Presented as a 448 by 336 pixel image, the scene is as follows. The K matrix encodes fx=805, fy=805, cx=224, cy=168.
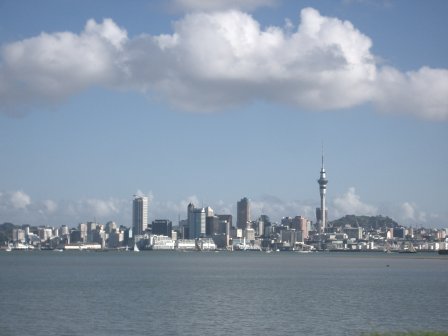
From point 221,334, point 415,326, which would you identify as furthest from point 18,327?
point 415,326

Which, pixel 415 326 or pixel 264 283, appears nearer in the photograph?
pixel 415 326

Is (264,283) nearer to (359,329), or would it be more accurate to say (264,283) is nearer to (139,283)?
(139,283)

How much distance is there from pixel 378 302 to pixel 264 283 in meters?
33.8

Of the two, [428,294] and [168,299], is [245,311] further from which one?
[428,294]

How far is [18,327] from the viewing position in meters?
60.8

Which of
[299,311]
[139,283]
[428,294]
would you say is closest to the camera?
[299,311]

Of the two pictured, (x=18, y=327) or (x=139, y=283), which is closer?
(x=18, y=327)

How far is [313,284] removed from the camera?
11306cm

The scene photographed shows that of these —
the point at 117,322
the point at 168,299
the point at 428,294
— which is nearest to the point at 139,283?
the point at 168,299

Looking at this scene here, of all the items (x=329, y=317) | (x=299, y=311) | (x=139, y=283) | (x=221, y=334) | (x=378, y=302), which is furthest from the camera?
(x=139, y=283)

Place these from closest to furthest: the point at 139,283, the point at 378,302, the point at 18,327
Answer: the point at 18,327
the point at 378,302
the point at 139,283

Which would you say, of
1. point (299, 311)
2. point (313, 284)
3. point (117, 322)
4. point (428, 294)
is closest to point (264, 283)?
point (313, 284)

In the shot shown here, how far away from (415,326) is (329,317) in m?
8.03

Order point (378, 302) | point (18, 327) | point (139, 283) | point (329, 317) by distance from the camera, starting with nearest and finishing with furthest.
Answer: point (18, 327)
point (329, 317)
point (378, 302)
point (139, 283)
